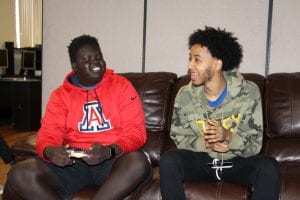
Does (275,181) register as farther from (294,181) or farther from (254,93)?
(254,93)

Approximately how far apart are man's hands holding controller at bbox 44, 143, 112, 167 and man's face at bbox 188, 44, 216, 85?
0.59 metres

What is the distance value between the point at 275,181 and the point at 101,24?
1975mm

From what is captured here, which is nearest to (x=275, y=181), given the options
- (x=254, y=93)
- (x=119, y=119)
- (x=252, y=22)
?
(x=254, y=93)

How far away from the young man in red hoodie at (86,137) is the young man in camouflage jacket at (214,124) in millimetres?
198

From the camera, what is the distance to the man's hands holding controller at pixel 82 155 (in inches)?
73.1

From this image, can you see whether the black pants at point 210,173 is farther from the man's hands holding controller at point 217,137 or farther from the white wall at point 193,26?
the white wall at point 193,26

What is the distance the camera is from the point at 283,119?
231 cm

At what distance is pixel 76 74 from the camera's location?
7.36 feet

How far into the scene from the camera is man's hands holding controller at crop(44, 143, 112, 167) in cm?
186

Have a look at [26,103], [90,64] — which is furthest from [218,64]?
[26,103]

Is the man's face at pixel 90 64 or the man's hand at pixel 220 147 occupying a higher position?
the man's face at pixel 90 64

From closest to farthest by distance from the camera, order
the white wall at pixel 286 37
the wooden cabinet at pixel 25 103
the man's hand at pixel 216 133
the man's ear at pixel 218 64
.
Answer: the man's hand at pixel 216 133, the man's ear at pixel 218 64, the white wall at pixel 286 37, the wooden cabinet at pixel 25 103

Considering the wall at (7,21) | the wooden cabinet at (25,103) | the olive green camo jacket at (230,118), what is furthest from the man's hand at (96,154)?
the wall at (7,21)

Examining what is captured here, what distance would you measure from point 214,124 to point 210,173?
11.6 inches
